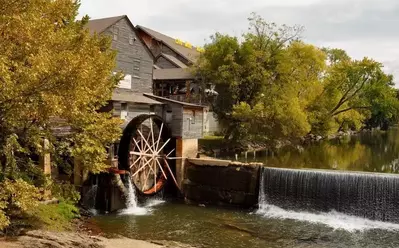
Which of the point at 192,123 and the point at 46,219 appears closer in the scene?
the point at 46,219

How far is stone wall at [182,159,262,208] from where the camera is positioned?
62.2 feet

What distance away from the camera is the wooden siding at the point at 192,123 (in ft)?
70.5

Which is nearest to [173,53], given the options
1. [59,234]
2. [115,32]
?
[115,32]

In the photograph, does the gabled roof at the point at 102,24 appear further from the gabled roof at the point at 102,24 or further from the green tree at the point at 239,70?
the green tree at the point at 239,70

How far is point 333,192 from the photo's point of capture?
58.7ft

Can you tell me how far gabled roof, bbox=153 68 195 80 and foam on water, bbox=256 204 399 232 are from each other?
1774 cm

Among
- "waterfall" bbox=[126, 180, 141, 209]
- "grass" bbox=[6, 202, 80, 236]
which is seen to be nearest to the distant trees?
"waterfall" bbox=[126, 180, 141, 209]

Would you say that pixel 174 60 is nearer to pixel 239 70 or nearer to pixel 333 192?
pixel 239 70

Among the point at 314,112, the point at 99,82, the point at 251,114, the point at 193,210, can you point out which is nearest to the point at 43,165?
the point at 99,82

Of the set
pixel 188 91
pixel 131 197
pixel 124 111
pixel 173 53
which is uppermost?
A: pixel 173 53

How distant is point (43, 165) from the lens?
15.3 metres

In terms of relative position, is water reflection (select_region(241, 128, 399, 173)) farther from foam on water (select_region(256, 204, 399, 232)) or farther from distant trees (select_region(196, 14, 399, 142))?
foam on water (select_region(256, 204, 399, 232))

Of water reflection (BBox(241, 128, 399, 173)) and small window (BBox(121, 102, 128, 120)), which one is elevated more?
small window (BBox(121, 102, 128, 120))

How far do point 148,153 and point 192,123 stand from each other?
9.28ft
